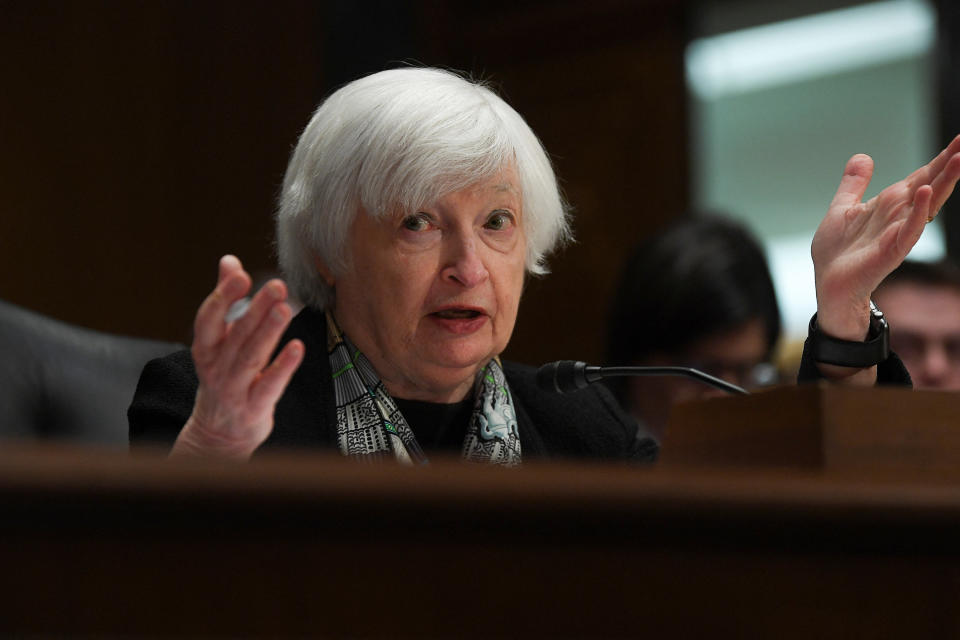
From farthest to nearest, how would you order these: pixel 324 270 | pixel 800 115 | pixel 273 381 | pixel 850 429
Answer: pixel 800 115, pixel 324 270, pixel 273 381, pixel 850 429

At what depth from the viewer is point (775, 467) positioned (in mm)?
1002

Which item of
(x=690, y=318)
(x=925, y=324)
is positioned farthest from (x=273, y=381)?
(x=925, y=324)

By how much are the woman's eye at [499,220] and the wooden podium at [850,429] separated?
2.00ft

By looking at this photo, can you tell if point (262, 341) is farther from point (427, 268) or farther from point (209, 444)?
point (427, 268)

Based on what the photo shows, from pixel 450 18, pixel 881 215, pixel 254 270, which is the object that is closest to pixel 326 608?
pixel 881 215

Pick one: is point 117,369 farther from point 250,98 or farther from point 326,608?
point 250,98

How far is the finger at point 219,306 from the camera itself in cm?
101

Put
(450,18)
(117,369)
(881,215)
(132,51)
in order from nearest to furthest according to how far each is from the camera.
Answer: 1. (881,215)
2. (117,369)
3. (132,51)
4. (450,18)

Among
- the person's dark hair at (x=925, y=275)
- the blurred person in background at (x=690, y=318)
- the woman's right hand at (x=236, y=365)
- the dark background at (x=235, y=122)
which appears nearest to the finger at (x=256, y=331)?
the woman's right hand at (x=236, y=365)

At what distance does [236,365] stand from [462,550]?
16.9 inches

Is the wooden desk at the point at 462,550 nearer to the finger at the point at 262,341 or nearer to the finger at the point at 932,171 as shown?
the finger at the point at 262,341

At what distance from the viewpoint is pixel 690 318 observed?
2.51 m

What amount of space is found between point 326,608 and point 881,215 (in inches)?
39.0

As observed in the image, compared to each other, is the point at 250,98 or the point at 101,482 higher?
the point at 250,98
